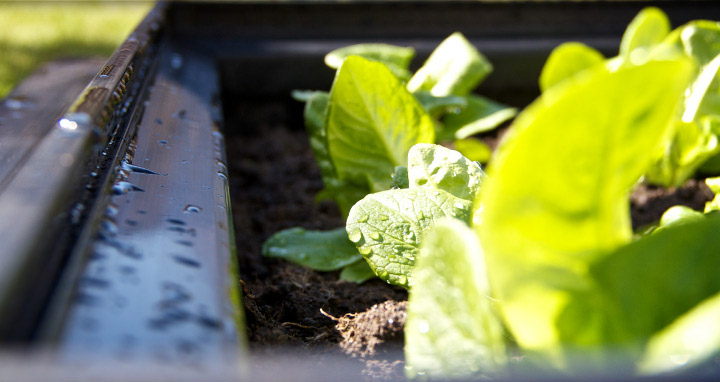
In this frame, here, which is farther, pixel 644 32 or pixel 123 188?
pixel 644 32

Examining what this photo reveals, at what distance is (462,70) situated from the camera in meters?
0.95

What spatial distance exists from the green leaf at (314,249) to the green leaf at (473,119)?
1.04 feet

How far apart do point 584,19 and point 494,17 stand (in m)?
0.23

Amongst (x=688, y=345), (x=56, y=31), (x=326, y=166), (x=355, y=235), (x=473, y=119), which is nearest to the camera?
(x=688, y=345)

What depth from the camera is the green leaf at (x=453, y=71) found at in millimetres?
948

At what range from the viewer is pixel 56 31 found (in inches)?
95.3

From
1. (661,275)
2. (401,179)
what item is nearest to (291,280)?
(401,179)

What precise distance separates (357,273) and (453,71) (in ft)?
1.35

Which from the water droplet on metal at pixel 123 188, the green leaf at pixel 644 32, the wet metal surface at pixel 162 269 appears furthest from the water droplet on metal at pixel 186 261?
the green leaf at pixel 644 32

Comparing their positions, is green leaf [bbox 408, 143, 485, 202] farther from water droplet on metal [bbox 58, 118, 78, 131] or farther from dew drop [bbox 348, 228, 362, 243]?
water droplet on metal [bbox 58, 118, 78, 131]

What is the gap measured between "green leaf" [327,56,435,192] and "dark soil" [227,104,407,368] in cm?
14

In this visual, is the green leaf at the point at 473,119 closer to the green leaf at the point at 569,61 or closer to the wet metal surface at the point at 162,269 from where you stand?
the green leaf at the point at 569,61

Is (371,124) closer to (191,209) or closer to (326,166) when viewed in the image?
(326,166)

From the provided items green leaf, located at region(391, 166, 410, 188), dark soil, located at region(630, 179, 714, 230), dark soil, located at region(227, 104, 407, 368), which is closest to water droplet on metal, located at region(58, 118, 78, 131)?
dark soil, located at region(227, 104, 407, 368)
